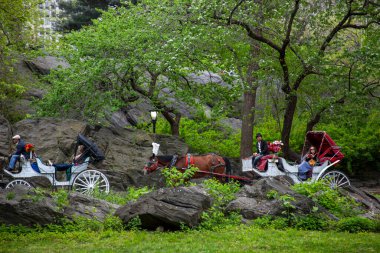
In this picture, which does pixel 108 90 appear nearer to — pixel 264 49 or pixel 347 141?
pixel 264 49

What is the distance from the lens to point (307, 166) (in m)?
19.8

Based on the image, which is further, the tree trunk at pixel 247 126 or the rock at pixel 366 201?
the tree trunk at pixel 247 126

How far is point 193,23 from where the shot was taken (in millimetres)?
20250

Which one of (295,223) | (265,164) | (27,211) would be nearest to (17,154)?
(27,211)

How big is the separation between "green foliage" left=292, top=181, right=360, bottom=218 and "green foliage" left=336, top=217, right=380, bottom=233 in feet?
3.24

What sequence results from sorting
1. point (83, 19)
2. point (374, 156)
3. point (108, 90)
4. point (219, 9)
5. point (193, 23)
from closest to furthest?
1. point (219, 9)
2. point (193, 23)
3. point (108, 90)
4. point (374, 156)
5. point (83, 19)

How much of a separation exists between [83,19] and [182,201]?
34.9 meters

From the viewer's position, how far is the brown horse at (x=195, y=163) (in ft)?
64.2

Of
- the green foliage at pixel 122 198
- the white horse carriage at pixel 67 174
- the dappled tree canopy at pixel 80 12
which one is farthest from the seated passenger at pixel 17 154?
the dappled tree canopy at pixel 80 12

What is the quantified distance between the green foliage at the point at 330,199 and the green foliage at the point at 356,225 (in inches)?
38.9

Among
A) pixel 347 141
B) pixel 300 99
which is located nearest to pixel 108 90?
pixel 300 99

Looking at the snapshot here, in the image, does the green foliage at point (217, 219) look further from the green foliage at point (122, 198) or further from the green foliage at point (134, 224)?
the green foliage at point (122, 198)

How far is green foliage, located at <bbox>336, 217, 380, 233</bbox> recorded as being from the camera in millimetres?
12305

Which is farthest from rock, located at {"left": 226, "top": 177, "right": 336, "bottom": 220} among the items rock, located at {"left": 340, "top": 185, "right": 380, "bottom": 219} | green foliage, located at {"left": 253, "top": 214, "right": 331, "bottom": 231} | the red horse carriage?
the red horse carriage
